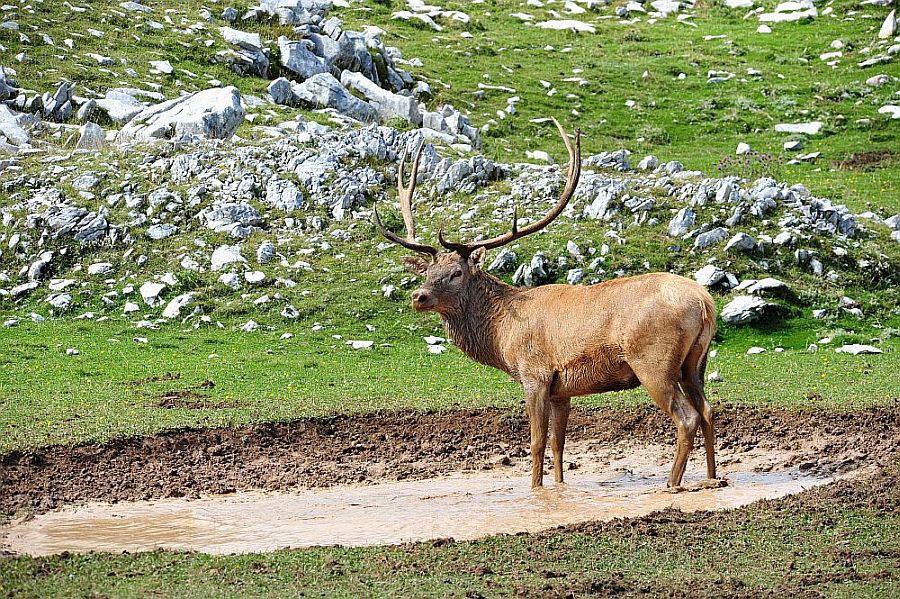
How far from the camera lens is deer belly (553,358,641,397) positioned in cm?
1127

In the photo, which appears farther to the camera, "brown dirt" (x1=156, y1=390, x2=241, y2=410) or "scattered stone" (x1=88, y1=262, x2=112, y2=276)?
"scattered stone" (x1=88, y1=262, x2=112, y2=276)

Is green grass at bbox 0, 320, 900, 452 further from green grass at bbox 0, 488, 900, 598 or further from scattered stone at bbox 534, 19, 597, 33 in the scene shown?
scattered stone at bbox 534, 19, 597, 33

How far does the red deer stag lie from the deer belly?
0.03 feet

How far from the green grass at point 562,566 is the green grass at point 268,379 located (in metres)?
4.87

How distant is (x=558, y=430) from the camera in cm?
1209

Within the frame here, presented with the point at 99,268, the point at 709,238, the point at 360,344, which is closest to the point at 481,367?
the point at 360,344

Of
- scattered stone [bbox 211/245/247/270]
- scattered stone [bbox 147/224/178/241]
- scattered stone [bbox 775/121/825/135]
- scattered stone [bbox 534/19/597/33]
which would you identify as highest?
scattered stone [bbox 534/19/597/33]

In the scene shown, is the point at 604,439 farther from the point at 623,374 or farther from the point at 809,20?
the point at 809,20

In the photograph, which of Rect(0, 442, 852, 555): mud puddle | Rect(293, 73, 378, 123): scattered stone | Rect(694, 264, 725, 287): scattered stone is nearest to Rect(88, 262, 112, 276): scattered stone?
Rect(293, 73, 378, 123): scattered stone

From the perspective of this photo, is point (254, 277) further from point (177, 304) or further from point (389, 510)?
point (389, 510)

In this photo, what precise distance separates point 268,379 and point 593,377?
6.46 metres

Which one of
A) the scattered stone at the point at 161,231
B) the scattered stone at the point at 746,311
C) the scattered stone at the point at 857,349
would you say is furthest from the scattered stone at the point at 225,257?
the scattered stone at the point at 857,349

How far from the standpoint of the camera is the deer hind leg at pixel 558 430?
471 inches

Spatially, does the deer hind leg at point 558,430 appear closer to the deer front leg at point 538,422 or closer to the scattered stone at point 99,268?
the deer front leg at point 538,422
